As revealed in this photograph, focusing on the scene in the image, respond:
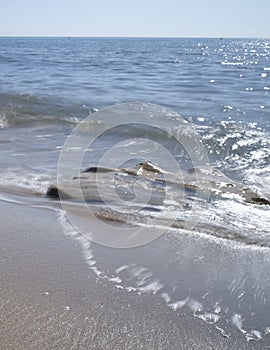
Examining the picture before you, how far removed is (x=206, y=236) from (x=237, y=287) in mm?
845

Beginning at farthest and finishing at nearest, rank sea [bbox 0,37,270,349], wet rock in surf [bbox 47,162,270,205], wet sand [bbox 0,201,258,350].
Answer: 1. wet rock in surf [bbox 47,162,270,205]
2. sea [bbox 0,37,270,349]
3. wet sand [bbox 0,201,258,350]

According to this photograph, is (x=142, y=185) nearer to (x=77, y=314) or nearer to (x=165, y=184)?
(x=165, y=184)

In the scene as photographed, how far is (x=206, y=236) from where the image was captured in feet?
12.1

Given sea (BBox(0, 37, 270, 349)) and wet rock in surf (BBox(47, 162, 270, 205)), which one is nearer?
sea (BBox(0, 37, 270, 349))

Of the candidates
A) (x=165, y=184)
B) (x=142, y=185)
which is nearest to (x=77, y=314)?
(x=142, y=185)

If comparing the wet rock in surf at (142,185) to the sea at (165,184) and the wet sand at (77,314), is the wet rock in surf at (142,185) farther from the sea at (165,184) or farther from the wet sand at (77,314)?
the wet sand at (77,314)

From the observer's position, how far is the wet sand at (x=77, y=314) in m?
2.26

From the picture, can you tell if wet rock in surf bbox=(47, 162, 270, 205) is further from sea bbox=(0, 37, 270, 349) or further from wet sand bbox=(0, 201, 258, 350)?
wet sand bbox=(0, 201, 258, 350)

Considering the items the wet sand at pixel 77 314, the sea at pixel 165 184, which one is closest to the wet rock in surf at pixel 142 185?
the sea at pixel 165 184

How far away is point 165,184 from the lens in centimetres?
518

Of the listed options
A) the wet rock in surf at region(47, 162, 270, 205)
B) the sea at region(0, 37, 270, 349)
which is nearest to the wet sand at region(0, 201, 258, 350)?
the sea at region(0, 37, 270, 349)

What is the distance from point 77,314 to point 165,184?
2862mm

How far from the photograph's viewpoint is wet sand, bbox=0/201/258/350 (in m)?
2.26

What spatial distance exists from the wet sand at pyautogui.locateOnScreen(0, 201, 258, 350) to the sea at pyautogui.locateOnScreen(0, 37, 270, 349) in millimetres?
99
